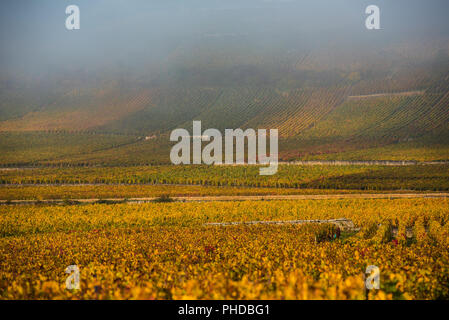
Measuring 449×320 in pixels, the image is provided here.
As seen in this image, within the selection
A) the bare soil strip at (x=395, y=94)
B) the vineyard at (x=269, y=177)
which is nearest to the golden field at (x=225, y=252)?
the vineyard at (x=269, y=177)

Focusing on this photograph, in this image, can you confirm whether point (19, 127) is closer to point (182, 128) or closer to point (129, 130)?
Answer: point (129, 130)

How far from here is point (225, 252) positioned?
20.1m

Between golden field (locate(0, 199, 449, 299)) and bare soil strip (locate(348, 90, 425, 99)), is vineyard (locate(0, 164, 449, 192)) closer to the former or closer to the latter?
golden field (locate(0, 199, 449, 299))

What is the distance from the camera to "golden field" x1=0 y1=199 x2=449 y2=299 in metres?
11.4

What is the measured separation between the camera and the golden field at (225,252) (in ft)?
37.3

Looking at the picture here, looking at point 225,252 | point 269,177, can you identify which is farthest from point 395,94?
point 225,252

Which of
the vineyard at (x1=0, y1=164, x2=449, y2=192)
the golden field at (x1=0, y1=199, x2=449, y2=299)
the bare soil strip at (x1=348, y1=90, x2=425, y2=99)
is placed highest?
the bare soil strip at (x1=348, y1=90, x2=425, y2=99)

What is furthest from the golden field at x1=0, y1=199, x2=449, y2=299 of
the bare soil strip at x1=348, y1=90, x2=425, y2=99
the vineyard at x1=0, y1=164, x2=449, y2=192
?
the bare soil strip at x1=348, y1=90, x2=425, y2=99

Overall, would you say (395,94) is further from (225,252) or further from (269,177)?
(225,252)

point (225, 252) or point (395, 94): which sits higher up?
point (395, 94)

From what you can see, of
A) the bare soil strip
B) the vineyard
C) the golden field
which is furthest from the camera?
the bare soil strip

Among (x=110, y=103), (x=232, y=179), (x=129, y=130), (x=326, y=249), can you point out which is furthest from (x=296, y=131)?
(x=326, y=249)

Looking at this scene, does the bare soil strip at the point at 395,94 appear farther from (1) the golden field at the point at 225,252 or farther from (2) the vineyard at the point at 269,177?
(1) the golden field at the point at 225,252
